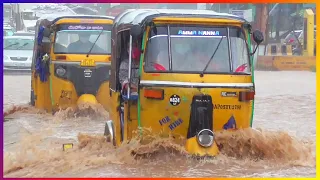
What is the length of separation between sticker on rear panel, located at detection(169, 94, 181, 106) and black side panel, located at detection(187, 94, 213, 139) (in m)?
0.20

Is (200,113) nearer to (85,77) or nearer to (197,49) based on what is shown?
(197,49)

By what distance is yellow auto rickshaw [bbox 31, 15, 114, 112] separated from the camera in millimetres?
14609

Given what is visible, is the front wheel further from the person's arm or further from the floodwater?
the person's arm

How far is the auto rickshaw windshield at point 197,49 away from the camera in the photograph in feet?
30.8

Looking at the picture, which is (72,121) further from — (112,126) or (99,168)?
(99,168)

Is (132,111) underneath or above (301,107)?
above

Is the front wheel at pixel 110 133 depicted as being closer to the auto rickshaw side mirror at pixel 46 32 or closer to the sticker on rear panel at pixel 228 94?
the sticker on rear panel at pixel 228 94

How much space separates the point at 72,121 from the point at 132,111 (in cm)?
533

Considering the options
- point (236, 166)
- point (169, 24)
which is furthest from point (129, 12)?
point (236, 166)

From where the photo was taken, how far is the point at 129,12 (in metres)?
10.7

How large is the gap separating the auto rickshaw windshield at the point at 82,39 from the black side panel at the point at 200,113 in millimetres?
6027

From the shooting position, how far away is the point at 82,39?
15086 mm

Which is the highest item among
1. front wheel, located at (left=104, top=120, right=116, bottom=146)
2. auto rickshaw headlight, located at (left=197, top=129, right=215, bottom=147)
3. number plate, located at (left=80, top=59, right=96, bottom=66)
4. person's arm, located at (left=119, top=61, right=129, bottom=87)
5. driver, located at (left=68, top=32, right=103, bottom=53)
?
driver, located at (left=68, top=32, right=103, bottom=53)

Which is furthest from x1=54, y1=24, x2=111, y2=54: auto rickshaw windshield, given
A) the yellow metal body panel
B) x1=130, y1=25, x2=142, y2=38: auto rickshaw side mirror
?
the yellow metal body panel
